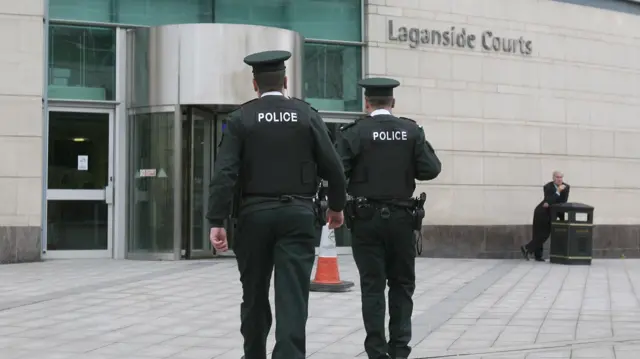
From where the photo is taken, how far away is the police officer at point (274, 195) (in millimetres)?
4613

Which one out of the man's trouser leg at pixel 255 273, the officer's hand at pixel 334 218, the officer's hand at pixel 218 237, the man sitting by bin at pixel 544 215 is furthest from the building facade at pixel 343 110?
the officer's hand at pixel 218 237

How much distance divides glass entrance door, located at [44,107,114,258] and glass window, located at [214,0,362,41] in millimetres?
2693

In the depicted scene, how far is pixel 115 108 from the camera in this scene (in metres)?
14.0

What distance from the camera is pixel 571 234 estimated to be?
14.9 metres

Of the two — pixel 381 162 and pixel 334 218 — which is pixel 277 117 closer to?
pixel 334 218

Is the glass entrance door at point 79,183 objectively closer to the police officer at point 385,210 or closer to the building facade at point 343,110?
the building facade at point 343,110

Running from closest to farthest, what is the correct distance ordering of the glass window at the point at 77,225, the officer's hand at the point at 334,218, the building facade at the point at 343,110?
the officer's hand at the point at 334,218
the building facade at the point at 343,110
the glass window at the point at 77,225

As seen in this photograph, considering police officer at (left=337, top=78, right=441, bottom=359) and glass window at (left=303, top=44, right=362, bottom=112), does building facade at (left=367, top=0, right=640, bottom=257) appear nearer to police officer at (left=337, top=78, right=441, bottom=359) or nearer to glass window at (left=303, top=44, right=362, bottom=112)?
glass window at (left=303, top=44, right=362, bottom=112)

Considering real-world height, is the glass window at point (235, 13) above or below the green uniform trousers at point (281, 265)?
above

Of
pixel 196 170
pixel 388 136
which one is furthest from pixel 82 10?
pixel 388 136

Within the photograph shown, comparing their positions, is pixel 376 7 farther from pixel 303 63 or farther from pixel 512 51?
pixel 512 51

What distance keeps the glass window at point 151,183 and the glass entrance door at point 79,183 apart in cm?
46

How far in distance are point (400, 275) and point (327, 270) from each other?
417cm

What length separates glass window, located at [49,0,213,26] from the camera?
1378cm
